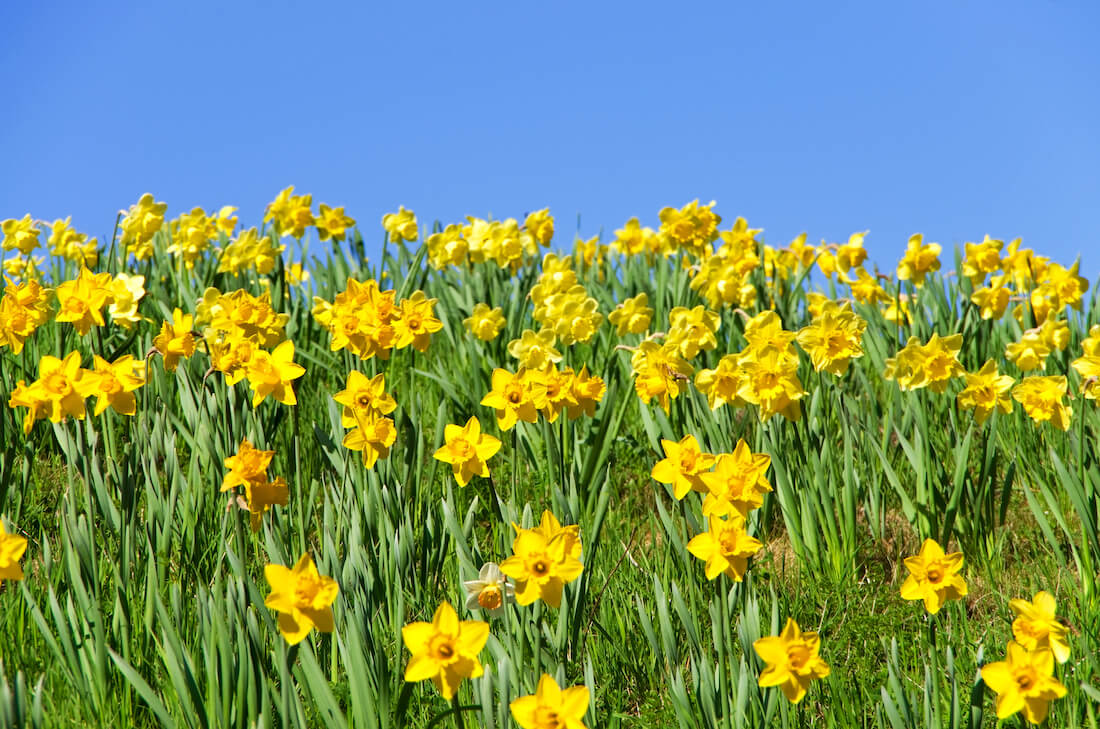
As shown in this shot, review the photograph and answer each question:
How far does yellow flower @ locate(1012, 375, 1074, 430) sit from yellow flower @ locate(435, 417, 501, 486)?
1.80 meters

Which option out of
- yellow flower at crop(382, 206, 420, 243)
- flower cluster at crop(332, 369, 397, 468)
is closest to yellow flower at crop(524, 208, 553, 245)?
yellow flower at crop(382, 206, 420, 243)

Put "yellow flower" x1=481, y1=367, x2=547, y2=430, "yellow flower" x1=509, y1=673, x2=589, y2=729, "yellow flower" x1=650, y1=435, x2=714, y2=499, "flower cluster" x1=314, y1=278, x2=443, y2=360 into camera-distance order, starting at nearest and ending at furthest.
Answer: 1. "yellow flower" x1=509, y1=673, x2=589, y2=729
2. "yellow flower" x1=650, y1=435, x2=714, y2=499
3. "yellow flower" x1=481, y1=367, x2=547, y2=430
4. "flower cluster" x1=314, y1=278, x2=443, y2=360

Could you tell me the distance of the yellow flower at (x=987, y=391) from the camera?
2.87 meters

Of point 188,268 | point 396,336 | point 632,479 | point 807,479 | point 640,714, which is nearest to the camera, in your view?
point 640,714

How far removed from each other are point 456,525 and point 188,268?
129 inches

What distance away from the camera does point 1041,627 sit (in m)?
1.73

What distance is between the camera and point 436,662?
5.13 feet

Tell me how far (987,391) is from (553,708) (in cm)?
197

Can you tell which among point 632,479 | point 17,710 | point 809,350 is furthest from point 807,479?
point 17,710

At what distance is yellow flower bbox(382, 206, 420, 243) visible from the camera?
5348 millimetres

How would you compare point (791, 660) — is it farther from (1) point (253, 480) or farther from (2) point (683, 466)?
(1) point (253, 480)

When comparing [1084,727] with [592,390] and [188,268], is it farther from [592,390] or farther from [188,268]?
[188,268]

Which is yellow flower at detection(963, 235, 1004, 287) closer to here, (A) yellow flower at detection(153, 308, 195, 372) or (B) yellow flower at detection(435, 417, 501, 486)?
(B) yellow flower at detection(435, 417, 501, 486)

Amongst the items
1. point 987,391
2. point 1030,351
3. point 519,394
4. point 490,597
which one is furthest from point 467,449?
point 1030,351
